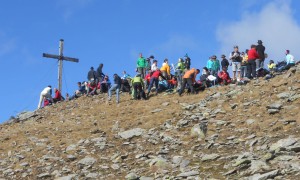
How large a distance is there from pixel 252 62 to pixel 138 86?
6412 mm

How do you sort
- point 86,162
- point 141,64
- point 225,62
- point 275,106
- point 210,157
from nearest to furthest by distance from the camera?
1. point 210,157
2. point 86,162
3. point 275,106
4. point 225,62
5. point 141,64

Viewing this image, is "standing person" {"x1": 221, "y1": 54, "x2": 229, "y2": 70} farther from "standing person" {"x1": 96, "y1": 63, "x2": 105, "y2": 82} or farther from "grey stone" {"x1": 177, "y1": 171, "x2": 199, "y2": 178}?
"grey stone" {"x1": 177, "y1": 171, "x2": 199, "y2": 178}

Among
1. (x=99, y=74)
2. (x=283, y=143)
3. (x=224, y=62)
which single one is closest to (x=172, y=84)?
(x=224, y=62)

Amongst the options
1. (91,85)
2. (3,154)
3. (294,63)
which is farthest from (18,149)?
(294,63)

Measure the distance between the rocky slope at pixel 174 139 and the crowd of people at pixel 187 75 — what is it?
0.98 meters

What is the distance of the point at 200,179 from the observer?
14.7 meters

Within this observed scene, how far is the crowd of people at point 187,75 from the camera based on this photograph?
87.8 feet

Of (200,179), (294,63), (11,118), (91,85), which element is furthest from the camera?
(91,85)

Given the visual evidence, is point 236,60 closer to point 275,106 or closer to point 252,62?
point 252,62

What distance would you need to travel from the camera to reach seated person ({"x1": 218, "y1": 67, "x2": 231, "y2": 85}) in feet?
89.9

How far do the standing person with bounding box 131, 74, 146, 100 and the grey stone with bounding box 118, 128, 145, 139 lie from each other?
6189 millimetres

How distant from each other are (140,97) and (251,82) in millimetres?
6388

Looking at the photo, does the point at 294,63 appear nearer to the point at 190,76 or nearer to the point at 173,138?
the point at 190,76

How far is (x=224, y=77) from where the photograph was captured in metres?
27.6
